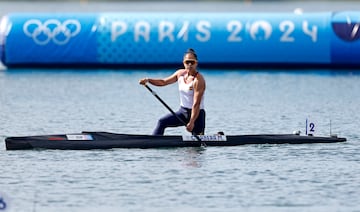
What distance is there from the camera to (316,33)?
37594mm

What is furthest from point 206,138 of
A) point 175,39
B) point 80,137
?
point 175,39

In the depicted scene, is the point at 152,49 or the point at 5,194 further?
the point at 152,49

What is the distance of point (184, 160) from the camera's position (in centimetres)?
2050

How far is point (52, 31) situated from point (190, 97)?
17343mm

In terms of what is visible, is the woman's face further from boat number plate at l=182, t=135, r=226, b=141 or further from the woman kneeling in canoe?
boat number plate at l=182, t=135, r=226, b=141

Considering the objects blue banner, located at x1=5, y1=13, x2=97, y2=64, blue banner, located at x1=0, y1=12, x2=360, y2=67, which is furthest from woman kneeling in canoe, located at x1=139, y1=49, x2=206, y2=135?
blue banner, located at x1=5, y1=13, x2=97, y2=64

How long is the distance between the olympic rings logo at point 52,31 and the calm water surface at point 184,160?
456 cm

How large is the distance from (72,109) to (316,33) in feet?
35.5

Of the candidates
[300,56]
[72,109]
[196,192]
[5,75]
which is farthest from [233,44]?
[196,192]

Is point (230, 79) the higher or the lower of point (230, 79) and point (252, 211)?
the higher

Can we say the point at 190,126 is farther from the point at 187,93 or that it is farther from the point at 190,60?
the point at 190,60

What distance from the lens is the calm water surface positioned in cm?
1709

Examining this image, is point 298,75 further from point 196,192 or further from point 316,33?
point 196,192

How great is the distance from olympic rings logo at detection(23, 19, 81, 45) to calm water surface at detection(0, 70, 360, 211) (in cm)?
456
